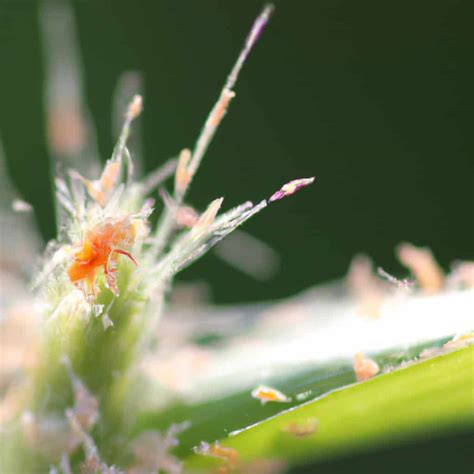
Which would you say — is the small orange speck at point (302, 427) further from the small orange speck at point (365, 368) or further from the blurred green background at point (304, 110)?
the blurred green background at point (304, 110)

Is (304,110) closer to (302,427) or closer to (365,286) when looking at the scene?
(365,286)

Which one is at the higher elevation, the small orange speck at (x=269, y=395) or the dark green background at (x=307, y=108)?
the dark green background at (x=307, y=108)

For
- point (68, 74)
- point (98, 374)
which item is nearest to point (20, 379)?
point (98, 374)

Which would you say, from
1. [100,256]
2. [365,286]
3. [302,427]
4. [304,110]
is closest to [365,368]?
[302,427]

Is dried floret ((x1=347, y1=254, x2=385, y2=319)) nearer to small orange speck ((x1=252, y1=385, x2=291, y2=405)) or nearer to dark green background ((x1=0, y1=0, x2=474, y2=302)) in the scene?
dark green background ((x1=0, y1=0, x2=474, y2=302))

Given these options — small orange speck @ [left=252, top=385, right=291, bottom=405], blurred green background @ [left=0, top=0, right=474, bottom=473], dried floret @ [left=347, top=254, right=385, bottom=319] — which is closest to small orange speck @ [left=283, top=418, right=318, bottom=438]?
small orange speck @ [left=252, top=385, right=291, bottom=405]

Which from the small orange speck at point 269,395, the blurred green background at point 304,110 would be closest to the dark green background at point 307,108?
the blurred green background at point 304,110
